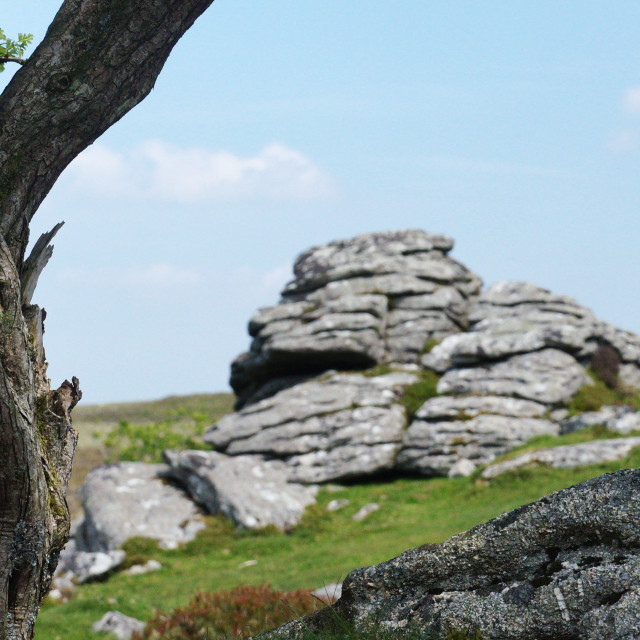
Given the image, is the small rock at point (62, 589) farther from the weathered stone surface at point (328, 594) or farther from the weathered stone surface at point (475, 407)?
the weathered stone surface at point (475, 407)

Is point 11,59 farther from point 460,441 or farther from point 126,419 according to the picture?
point 126,419

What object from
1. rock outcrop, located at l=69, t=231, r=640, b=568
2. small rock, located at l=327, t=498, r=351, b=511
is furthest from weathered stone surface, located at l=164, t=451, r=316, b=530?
small rock, located at l=327, t=498, r=351, b=511

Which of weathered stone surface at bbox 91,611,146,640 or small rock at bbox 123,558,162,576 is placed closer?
weathered stone surface at bbox 91,611,146,640

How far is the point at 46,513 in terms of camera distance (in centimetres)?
814

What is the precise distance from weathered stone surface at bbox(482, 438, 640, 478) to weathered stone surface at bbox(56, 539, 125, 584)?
13052 millimetres

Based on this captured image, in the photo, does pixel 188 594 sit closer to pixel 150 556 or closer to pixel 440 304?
pixel 150 556

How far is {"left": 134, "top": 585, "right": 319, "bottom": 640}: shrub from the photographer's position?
45.7 feet

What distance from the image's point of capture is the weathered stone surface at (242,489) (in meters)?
28.2

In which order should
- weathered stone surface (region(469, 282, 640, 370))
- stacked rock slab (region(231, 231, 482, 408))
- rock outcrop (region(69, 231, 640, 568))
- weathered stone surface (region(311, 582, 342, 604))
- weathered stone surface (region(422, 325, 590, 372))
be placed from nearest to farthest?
weathered stone surface (region(311, 582, 342, 604)) → rock outcrop (region(69, 231, 640, 568)) → weathered stone surface (region(422, 325, 590, 372)) → stacked rock slab (region(231, 231, 482, 408)) → weathered stone surface (region(469, 282, 640, 370))

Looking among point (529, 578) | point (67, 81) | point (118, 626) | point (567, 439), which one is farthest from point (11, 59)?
point (567, 439)

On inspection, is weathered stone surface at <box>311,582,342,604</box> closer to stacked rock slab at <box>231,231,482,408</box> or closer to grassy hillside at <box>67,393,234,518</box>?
stacked rock slab at <box>231,231,482,408</box>

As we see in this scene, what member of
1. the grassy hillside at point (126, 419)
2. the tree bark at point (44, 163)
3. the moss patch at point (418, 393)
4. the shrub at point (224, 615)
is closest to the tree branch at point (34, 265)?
the tree bark at point (44, 163)

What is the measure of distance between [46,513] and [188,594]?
13328mm

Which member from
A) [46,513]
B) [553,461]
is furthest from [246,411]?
[46,513]
